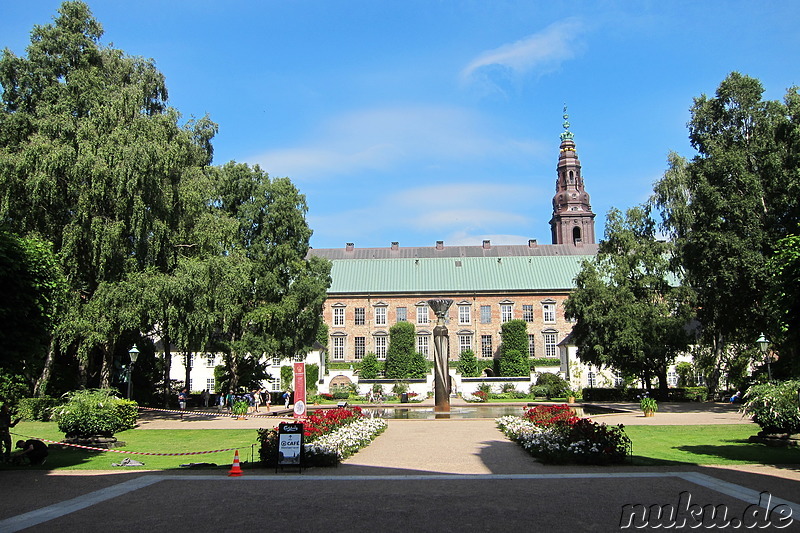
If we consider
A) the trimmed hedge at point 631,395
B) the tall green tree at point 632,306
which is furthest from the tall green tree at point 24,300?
the trimmed hedge at point 631,395

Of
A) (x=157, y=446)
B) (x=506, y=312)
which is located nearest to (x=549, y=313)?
(x=506, y=312)

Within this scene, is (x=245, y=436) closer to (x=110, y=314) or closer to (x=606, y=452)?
(x=110, y=314)

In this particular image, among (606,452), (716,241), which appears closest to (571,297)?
(716,241)

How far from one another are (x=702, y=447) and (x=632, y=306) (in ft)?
79.6

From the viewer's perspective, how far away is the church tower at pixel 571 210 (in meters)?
93.6

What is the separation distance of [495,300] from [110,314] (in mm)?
52999

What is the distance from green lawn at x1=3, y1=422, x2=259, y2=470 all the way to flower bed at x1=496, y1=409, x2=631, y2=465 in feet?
22.2

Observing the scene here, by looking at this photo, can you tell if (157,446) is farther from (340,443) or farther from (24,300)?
(340,443)

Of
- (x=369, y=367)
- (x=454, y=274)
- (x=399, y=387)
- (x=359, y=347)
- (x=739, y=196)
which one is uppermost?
(x=454, y=274)

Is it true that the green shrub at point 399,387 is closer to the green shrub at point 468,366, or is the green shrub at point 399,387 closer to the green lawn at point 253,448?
the green shrub at point 468,366

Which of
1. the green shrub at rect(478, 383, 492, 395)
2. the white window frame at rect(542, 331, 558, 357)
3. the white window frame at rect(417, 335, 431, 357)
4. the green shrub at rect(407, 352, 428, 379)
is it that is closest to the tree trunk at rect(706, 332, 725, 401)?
the green shrub at rect(478, 383, 492, 395)

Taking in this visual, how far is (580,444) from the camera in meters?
14.1

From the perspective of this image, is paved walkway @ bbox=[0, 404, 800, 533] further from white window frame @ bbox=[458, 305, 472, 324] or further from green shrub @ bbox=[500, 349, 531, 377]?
white window frame @ bbox=[458, 305, 472, 324]

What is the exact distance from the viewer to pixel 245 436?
2155cm
